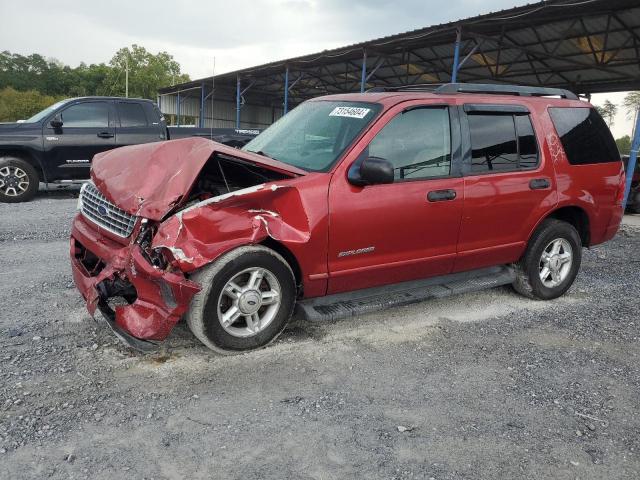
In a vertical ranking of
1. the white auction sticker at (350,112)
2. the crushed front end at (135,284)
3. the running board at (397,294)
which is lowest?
the running board at (397,294)

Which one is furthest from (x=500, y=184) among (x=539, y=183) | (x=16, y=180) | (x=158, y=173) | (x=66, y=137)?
(x=16, y=180)

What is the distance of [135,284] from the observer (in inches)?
124

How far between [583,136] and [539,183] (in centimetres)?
85

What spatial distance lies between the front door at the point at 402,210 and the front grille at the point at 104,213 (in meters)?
1.37

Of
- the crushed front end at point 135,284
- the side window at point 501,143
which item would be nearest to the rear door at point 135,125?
the crushed front end at point 135,284

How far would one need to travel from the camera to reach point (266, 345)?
355 cm

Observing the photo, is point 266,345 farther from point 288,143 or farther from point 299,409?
point 288,143

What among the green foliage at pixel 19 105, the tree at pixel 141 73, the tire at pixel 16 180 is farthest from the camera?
the tree at pixel 141 73

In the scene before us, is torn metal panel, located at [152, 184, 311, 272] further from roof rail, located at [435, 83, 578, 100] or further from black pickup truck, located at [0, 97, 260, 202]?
black pickup truck, located at [0, 97, 260, 202]

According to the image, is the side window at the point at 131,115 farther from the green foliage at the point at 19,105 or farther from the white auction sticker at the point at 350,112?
the green foliage at the point at 19,105

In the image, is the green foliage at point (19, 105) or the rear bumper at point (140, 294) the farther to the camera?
the green foliage at point (19, 105)

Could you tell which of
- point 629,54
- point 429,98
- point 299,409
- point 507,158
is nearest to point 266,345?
point 299,409

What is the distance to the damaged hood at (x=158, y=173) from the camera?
3180 millimetres

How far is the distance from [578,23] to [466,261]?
13.1 metres
